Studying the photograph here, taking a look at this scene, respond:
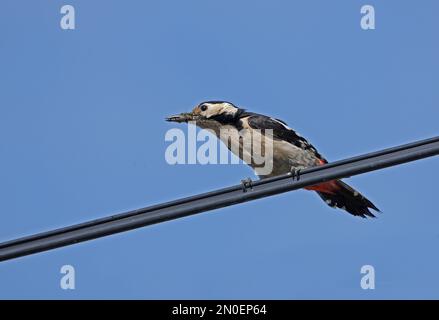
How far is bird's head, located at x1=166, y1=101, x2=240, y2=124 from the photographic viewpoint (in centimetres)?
1153

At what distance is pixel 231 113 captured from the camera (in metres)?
11.5

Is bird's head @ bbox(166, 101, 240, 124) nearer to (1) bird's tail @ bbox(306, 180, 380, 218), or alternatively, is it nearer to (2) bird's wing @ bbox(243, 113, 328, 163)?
(2) bird's wing @ bbox(243, 113, 328, 163)

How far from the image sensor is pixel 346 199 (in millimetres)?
10922

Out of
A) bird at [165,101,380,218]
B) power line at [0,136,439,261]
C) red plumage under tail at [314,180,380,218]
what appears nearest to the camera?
power line at [0,136,439,261]

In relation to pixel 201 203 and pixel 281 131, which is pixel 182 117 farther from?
pixel 201 203

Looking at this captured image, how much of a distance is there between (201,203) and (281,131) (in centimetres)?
432

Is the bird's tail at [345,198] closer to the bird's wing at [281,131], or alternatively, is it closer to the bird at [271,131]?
the bird at [271,131]

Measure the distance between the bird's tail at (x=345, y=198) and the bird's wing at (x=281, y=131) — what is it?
480 mm

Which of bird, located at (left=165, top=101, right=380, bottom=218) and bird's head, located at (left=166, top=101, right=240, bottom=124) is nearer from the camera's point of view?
bird, located at (left=165, top=101, right=380, bottom=218)

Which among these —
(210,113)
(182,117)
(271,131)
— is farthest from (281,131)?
(182,117)

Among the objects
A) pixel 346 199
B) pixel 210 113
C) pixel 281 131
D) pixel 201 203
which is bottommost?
pixel 201 203

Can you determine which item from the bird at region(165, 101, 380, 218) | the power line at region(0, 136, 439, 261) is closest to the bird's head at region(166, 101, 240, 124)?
the bird at region(165, 101, 380, 218)
